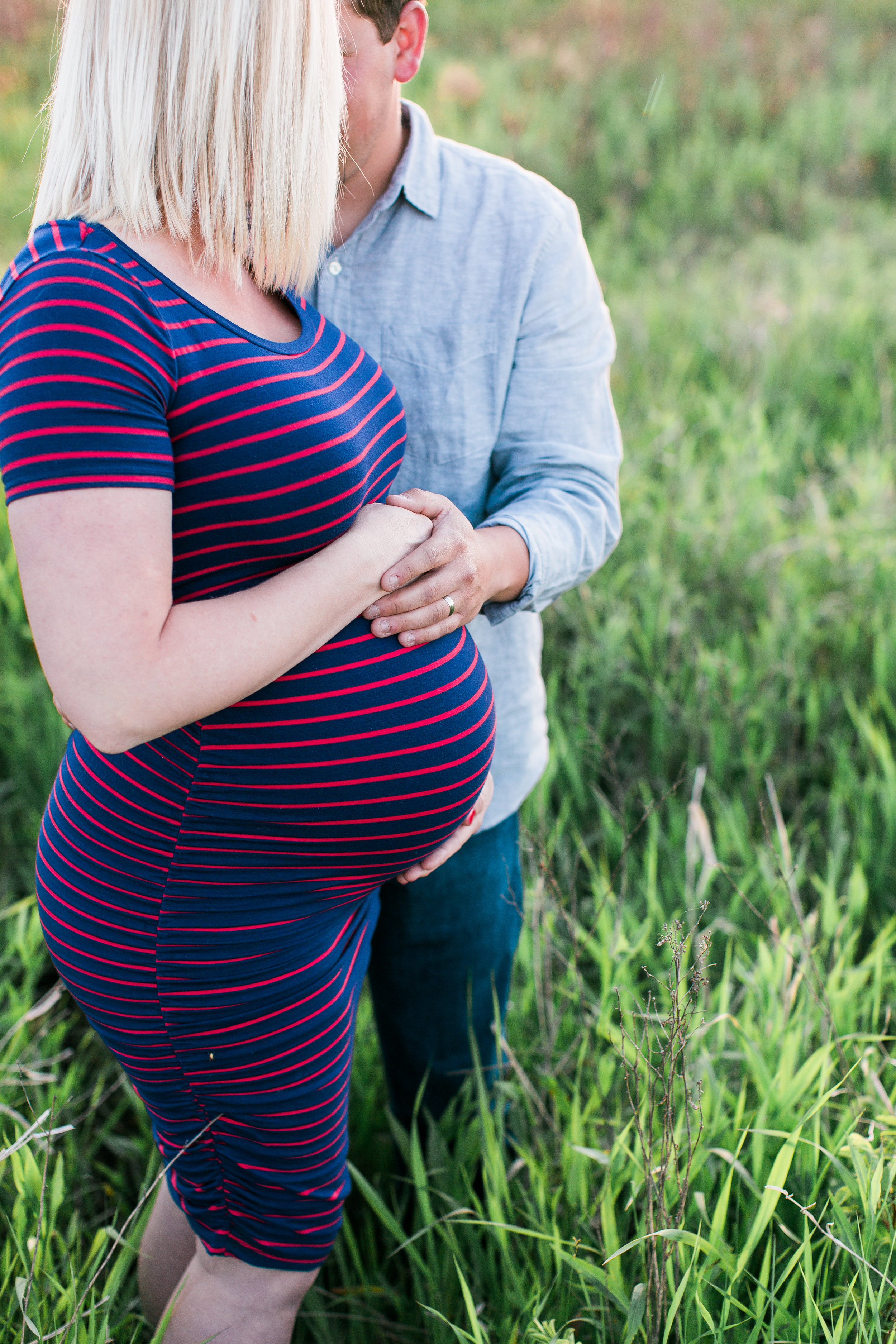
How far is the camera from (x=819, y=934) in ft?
6.81

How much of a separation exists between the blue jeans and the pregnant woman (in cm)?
26

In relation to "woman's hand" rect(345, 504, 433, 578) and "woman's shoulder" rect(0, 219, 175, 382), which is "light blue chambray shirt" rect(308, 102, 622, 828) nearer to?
"woman's hand" rect(345, 504, 433, 578)

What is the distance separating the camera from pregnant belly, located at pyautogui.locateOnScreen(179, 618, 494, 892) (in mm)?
1022

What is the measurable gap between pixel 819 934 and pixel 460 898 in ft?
3.17

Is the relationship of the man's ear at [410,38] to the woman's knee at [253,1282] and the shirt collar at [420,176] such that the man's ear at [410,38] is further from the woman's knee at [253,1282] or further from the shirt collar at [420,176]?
the woman's knee at [253,1282]

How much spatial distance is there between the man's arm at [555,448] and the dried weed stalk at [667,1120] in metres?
0.52

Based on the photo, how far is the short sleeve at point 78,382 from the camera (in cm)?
80

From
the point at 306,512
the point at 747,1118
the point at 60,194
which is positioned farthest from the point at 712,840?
the point at 60,194

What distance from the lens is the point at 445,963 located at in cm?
161

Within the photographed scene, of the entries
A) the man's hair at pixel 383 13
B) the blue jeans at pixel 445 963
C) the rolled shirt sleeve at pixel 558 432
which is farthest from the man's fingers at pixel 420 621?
the man's hair at pixel 383 13

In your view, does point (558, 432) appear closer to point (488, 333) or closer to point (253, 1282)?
point (488, 333)

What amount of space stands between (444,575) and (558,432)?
410 millimetres

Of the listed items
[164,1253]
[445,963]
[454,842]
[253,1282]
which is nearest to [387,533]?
[454,842]

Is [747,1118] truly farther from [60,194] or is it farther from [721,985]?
[60,194]
